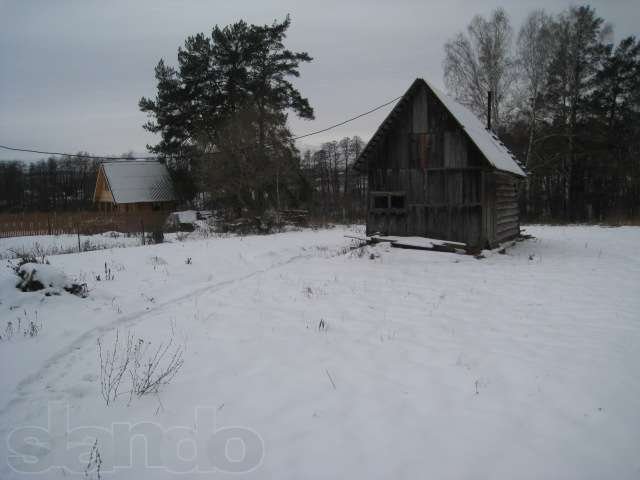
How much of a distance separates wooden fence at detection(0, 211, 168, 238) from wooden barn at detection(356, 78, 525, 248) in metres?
11.9

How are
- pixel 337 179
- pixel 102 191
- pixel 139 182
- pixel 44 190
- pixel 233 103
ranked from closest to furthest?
pixel 233 103
pixel 139 182
pixel 102 191
pixel 337 179
pixel 44 190

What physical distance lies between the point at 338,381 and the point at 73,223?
72.5ft

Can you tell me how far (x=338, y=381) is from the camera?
15.2 feet

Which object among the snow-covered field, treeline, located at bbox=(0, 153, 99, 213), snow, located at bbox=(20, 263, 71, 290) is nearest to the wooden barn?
the snow-covered field

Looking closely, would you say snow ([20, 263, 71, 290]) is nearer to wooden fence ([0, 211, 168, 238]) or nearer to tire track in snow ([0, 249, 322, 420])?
tire track in snow ([0, 249, 322, 420])

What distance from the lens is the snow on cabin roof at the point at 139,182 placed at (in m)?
33.5

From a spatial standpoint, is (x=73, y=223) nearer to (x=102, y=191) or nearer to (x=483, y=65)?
(x=102, y=191)

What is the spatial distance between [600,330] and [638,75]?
28390 mm

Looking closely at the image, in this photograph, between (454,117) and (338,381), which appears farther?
(454,117)

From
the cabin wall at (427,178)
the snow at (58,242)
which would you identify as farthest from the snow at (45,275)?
the cabin wall at (427,178)

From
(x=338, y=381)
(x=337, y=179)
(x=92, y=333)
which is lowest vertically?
(x=338, y=381)

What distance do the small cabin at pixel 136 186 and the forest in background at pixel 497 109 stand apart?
3.03m

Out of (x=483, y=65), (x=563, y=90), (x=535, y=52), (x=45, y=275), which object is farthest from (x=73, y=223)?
(x=563, y=90)

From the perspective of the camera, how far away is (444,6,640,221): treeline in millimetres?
24203
